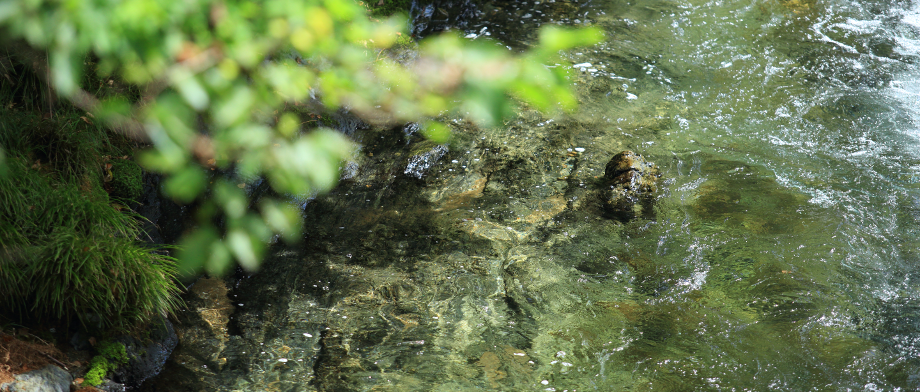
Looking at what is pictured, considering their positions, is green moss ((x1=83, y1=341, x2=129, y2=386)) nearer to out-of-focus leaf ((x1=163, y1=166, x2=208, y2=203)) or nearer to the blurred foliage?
the blurred foliage

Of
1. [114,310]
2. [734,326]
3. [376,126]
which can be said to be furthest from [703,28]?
[114,310]

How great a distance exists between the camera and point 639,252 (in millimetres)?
5336

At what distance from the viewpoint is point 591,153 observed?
22.4ft

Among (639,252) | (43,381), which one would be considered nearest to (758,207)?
(639,252)

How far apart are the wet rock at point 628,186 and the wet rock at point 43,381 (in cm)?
484

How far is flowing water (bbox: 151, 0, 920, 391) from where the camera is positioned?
423 centimetres

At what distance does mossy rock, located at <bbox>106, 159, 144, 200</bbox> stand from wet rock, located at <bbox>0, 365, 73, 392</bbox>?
1911mm

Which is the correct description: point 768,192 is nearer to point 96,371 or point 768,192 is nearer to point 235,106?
point 235,106

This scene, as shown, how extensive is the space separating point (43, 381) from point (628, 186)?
17.4 feet

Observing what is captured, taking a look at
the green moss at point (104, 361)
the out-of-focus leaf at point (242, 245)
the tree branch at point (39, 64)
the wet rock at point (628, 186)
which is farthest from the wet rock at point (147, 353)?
the wet rock at point (628, 186)

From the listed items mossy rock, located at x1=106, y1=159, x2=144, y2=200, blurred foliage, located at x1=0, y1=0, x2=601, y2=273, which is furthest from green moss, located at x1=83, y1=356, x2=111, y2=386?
blurred foliage, located at x1=0, y1=0, x2=601, y2=273

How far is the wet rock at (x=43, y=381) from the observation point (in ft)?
11.7

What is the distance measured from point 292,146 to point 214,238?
336 mm

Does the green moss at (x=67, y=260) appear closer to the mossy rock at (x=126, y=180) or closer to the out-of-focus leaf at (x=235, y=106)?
the mossy rock at (x=126, y=180)
